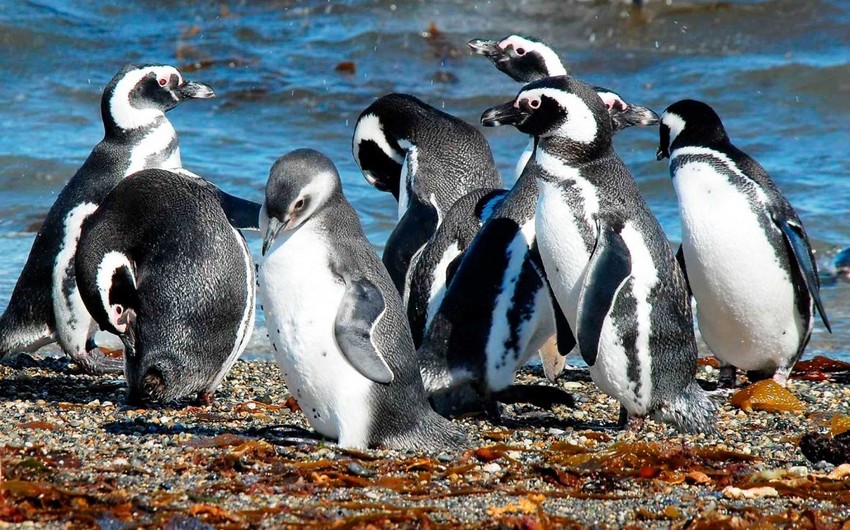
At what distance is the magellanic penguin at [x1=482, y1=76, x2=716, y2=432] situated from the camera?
17.5ft

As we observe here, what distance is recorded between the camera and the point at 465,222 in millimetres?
6273

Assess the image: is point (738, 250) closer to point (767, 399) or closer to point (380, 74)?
point (767, 399)

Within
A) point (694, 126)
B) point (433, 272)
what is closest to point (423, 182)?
point (433, 272)

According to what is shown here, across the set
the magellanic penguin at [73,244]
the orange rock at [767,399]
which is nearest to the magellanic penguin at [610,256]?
the orange rock at [767,399]

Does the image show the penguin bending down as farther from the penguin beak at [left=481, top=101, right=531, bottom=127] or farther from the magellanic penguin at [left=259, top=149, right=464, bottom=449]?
the magellanic penguin at [left=259, top=149, right=464, bottom=449]

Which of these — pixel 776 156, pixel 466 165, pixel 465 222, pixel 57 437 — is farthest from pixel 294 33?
pixel 57 437

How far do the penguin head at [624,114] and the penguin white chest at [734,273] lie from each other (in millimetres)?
670

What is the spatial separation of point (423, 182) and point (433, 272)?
115cm

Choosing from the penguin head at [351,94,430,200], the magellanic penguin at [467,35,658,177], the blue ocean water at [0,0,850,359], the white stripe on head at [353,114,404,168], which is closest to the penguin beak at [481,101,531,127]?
the penguin head at [351,94,430,200]

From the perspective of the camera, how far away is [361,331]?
15.2 feet

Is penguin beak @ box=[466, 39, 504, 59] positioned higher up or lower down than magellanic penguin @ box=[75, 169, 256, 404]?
higher up

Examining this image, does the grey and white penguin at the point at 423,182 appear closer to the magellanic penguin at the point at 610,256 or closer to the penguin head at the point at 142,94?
the magellanic penguin at the point at 610,256

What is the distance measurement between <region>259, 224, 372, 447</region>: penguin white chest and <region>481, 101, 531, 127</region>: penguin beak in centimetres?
122

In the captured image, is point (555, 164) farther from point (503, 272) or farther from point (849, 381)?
point (849, 381)
